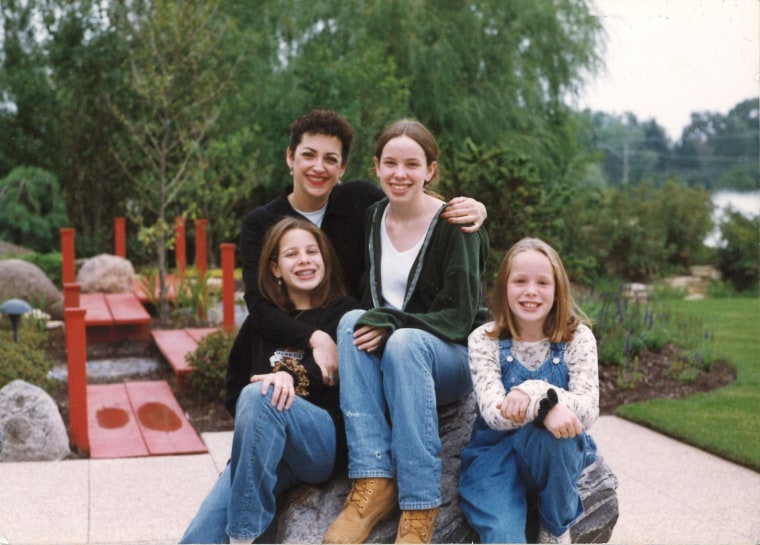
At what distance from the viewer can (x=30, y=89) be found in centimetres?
1274

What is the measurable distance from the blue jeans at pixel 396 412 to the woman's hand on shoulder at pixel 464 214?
1.37 ft

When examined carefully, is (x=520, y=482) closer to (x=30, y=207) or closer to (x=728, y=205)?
(x=30, y=207)

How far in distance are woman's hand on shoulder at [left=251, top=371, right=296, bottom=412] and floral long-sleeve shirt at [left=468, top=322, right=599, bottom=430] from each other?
1.80 ft

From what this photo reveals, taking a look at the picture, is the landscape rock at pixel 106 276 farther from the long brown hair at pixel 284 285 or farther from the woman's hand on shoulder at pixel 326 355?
the woman's hand on shoulder at pixel 326 355

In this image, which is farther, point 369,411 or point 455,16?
point 455,16

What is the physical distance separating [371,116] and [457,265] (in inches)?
316

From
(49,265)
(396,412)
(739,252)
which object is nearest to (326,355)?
(396,412)

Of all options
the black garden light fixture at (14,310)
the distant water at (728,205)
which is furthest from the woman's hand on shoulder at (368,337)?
the distant water at (728,205)

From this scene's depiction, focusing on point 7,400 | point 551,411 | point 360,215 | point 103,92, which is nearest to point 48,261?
point 103,92

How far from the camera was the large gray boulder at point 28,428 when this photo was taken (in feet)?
16.1

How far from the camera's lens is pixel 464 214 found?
2.99 meters

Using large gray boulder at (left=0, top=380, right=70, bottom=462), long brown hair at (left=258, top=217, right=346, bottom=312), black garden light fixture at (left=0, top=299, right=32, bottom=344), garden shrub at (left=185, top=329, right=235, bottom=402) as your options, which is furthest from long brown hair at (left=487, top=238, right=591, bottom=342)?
black garden light fixture at (left=0, top=299, right=32, bottom=344)

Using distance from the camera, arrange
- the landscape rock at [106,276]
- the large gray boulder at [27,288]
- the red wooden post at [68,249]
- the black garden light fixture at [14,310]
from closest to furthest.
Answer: the black garden light fixture at [14,310] < the large gray boulder at [27,288] < the red wooden post at [68,249] < the landscape rock at [106,276]

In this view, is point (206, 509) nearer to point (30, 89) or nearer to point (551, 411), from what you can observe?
point (551, 411)
